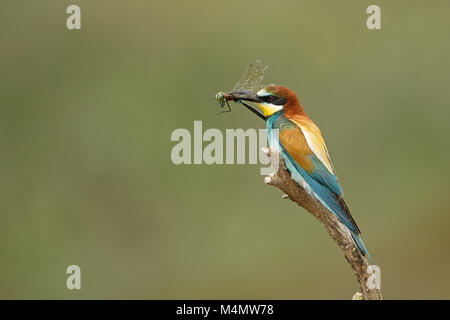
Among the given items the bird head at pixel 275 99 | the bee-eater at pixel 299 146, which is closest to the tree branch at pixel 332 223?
the bee-eater at pixel 299 146

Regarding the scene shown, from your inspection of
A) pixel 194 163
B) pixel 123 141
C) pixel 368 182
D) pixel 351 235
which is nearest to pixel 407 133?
pixel 368 182

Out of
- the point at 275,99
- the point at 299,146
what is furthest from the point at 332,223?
the point at 275,99

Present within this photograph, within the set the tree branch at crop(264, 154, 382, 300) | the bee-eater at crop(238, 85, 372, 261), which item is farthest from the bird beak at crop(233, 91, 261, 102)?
the tree branch at crop(264, 154, 382, 300)

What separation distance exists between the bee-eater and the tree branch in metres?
0.04

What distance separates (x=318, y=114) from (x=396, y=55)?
0.91 m

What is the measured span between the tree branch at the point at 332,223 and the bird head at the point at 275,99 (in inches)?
16.4

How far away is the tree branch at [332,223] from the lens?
2.65 m

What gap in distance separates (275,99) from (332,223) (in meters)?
0.64

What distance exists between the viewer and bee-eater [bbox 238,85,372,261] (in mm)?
2896

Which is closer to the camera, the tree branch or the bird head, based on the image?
the tree branch

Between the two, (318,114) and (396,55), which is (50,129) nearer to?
(318,114)

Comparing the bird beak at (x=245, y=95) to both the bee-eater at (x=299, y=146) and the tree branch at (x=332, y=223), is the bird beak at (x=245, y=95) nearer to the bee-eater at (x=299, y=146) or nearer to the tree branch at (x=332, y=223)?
the bee-eater at (x=299, y=146)

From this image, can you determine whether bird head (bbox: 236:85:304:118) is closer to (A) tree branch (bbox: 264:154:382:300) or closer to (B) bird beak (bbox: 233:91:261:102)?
(B) bird beak (bbox: 233:91:261:102)

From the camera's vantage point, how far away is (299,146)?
9.77ft
